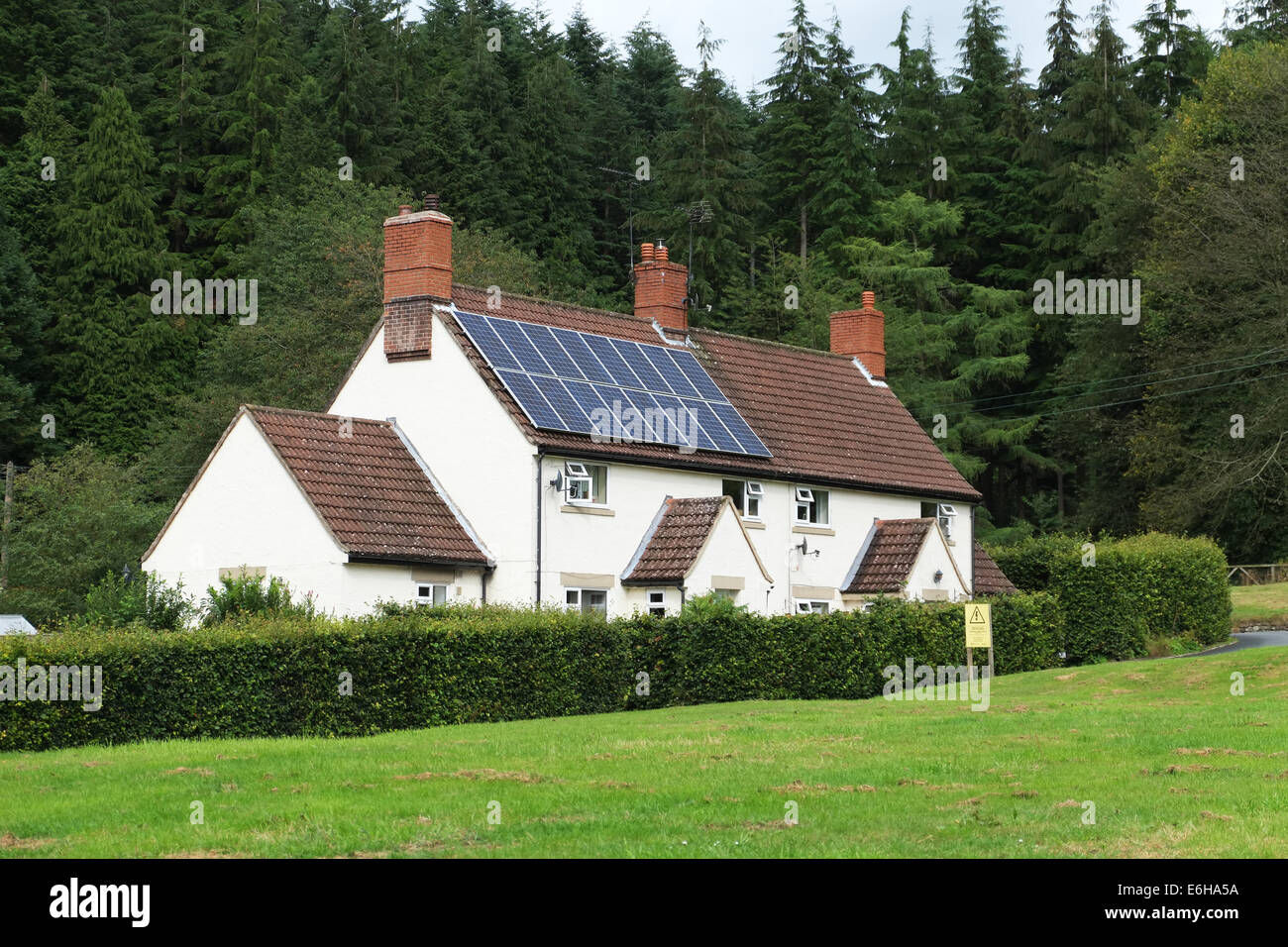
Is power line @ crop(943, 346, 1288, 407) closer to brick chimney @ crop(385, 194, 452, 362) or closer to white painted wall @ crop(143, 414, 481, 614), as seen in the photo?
brick chimney @ crop(385, 194, 452, 362)

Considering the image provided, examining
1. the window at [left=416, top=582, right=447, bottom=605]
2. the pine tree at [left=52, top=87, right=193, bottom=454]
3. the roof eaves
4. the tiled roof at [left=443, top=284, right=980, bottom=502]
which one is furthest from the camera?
the pine tree at [left=52, top=87, right=193, bottom=454]

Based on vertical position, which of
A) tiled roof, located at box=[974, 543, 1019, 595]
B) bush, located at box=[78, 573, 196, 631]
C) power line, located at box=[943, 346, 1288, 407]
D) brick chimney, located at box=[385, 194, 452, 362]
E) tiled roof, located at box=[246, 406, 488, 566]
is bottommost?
bush, located at box=[78, 573, 196, 631]

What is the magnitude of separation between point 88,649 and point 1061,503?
6093cm

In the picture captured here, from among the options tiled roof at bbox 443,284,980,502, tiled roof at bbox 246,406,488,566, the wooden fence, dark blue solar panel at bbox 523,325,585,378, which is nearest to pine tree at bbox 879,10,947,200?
the wooden fence

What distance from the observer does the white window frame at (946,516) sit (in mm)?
46594

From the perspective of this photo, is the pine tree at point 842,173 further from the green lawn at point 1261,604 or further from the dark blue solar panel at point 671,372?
the dark blue solar panel at point 671,372

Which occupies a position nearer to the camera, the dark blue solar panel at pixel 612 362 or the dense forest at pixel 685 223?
the dark blue solar panel at pixel 612 362

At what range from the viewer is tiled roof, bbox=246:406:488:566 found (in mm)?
33312

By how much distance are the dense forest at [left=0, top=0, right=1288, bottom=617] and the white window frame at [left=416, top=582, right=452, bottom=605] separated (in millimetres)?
22394

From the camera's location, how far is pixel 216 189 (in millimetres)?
76000

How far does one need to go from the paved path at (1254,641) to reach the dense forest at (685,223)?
30.2 ft

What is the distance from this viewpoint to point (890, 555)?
1684 inches

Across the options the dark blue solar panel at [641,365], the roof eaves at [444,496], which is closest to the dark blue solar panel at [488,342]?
the roof eaves at [444,496]
